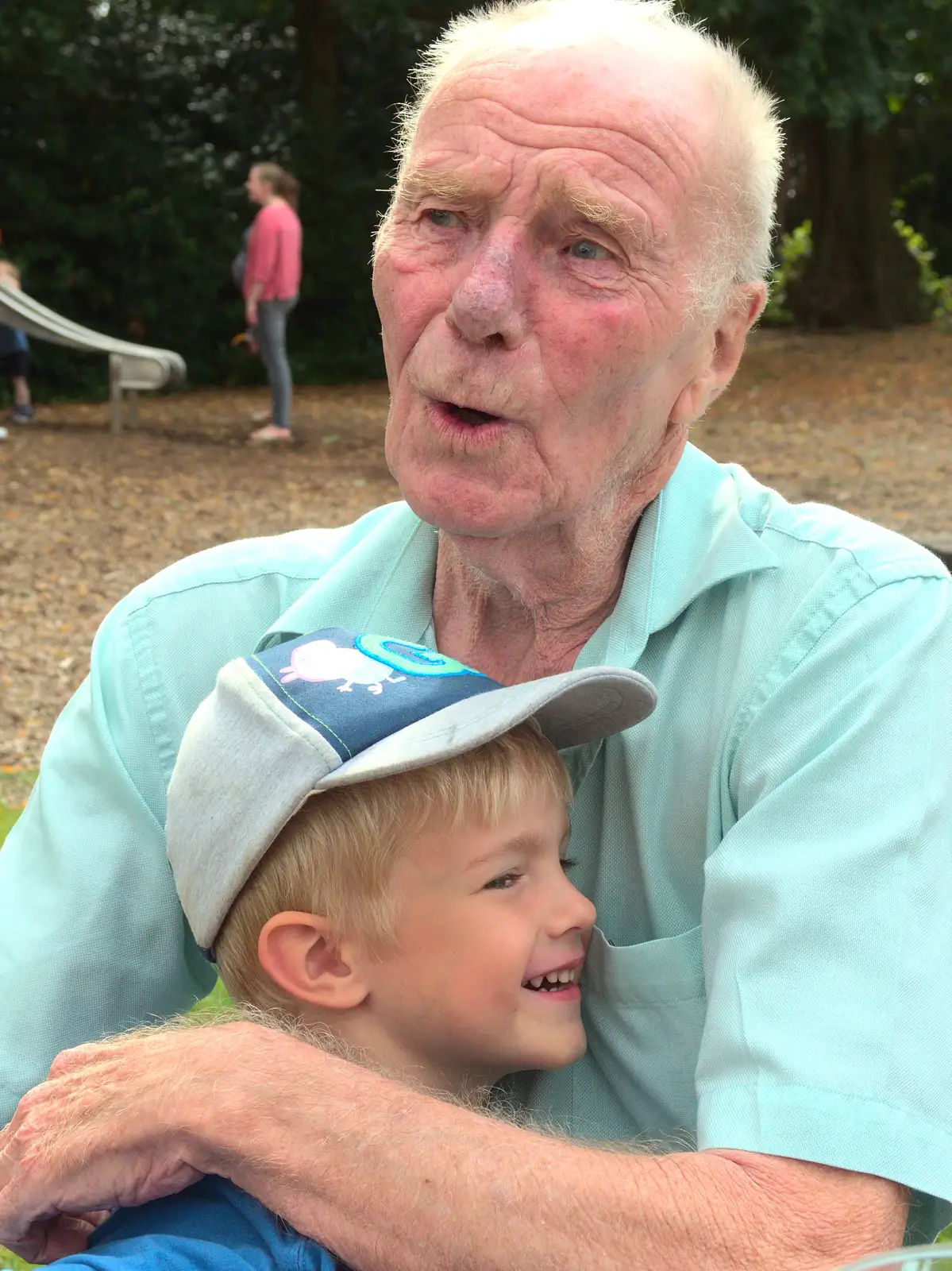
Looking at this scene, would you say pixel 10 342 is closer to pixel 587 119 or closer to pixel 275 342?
pixel 275 342

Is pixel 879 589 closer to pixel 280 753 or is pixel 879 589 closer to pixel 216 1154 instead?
pixel 280 753

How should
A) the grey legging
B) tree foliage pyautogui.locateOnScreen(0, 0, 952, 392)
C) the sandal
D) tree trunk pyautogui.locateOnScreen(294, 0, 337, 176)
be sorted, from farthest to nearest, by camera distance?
tree trunk pyautogui.locateOnScreen(294, 0, 337, 176), tree foliage pyautogui.locateOnScreen(0, 0, 952, 392), the sandal, the grey legging

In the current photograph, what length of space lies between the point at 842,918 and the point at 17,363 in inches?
550

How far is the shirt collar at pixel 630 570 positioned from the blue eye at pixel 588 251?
38 cm

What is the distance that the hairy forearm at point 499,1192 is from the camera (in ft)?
5.47

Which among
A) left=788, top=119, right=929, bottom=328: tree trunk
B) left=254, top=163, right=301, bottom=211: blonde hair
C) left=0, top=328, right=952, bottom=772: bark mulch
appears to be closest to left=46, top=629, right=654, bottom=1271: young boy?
left=0, top=328, right=952, bottom=772: bark mulch

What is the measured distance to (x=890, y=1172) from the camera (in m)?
1.75

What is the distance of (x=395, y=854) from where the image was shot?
6.56 feet

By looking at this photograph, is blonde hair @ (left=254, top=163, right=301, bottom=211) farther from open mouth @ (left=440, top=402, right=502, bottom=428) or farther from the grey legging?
open mouth @ (left=440, top=402, right=502, bottom=428)

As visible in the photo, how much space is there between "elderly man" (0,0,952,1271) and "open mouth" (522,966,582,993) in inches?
1.4

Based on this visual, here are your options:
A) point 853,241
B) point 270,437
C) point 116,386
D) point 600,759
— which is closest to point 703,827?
point 600,759

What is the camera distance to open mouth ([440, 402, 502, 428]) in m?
2.15

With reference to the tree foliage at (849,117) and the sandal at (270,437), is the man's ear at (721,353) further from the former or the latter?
the sandal at (270,437)

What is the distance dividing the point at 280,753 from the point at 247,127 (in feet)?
55.8
